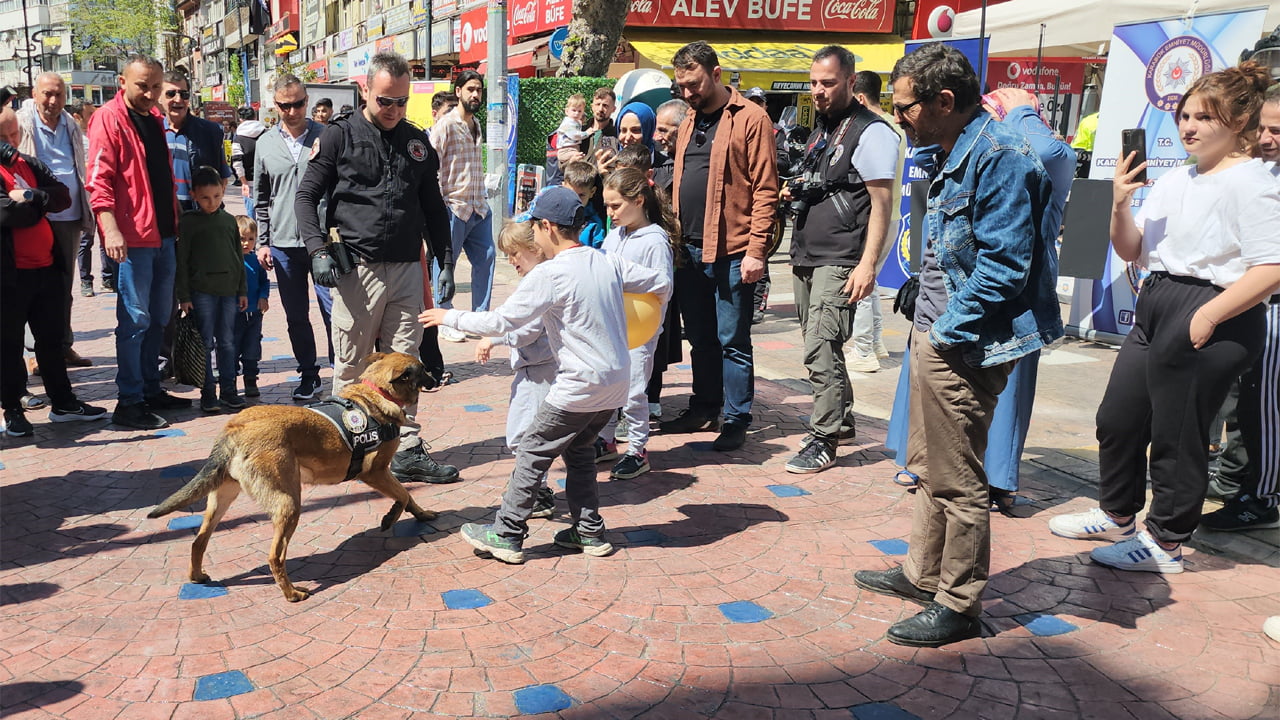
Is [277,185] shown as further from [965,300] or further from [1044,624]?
[1044,624]

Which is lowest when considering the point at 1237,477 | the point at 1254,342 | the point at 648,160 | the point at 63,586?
the point at 63,586

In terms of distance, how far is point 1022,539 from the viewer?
4.54 meters

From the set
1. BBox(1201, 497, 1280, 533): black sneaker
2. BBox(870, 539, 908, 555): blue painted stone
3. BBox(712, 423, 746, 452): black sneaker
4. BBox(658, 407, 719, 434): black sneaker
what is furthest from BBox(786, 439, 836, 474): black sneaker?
BBox(1201, 497, 1280, 533): black sneaker

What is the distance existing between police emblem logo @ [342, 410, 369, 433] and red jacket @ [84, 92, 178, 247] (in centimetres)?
269

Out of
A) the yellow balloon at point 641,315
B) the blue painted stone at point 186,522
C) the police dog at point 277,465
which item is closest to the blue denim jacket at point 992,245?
the yellow balloon at point 641,315

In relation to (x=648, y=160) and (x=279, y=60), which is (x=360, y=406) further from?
→ (x=279, y=60)

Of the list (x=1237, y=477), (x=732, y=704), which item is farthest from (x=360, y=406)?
(x=1237, y=477)

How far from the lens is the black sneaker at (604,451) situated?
5.53 metres

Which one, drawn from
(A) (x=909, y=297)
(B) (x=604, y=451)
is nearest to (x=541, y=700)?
(A) (x=909, y=297)

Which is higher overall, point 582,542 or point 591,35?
point 591,35

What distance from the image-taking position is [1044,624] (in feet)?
12.1

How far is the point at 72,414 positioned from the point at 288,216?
1912mm

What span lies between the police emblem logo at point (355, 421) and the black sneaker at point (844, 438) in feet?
8.50

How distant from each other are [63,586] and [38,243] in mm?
2884
